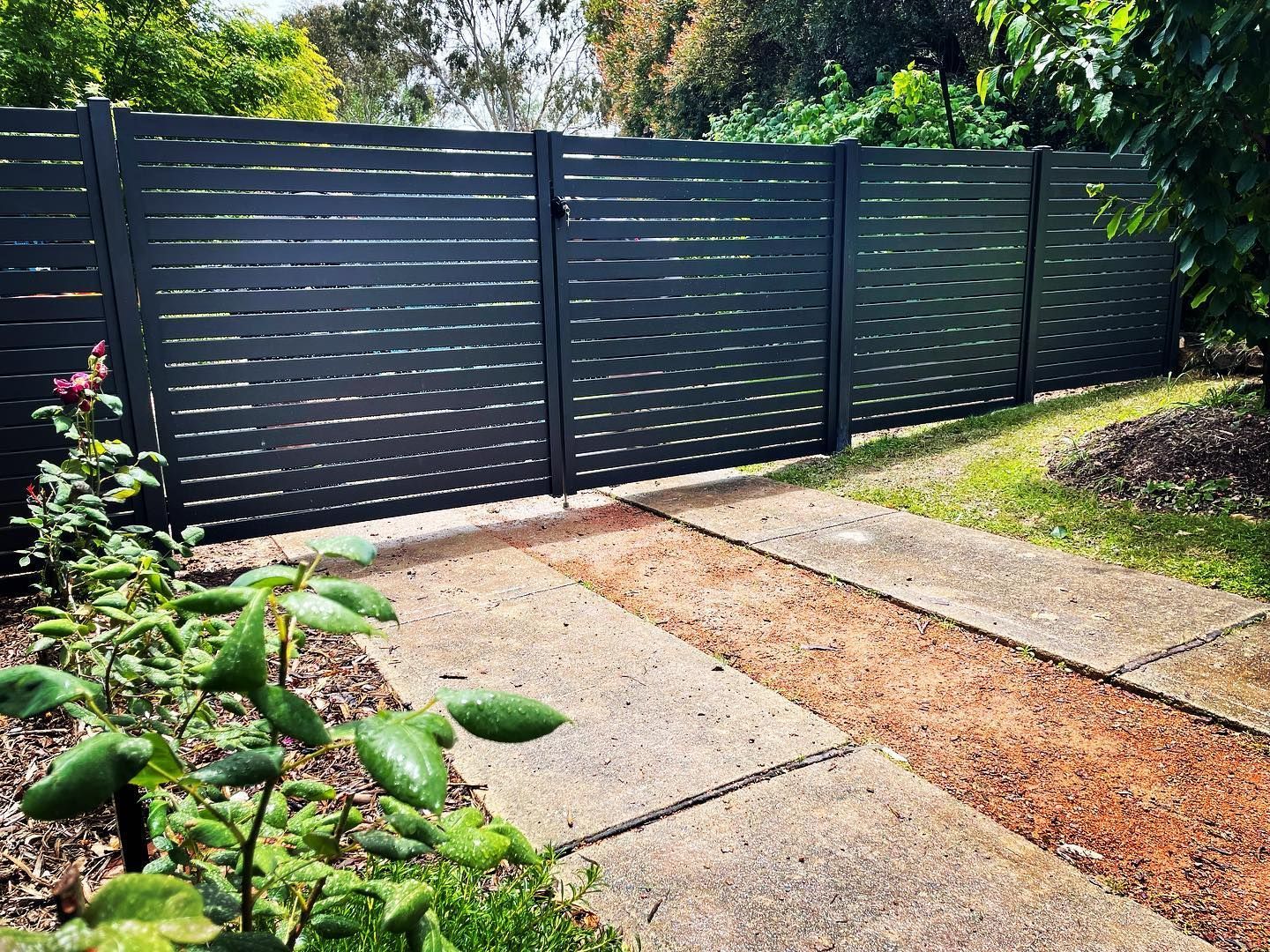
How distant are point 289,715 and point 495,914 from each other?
105 centimetres

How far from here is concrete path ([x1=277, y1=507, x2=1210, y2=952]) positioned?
5.86ft

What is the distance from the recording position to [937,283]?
6484mm

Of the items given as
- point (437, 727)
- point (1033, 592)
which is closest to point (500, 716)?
point (437, 727)

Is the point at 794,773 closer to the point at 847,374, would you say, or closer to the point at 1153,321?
the point at 847,374

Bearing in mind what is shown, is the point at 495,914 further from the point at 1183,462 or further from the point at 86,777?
the point at 1183,462

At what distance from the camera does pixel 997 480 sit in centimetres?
530

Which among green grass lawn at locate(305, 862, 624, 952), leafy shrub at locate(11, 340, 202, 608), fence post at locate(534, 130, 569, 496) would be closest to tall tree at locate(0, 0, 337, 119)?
fence post at locate(534, 130, 569, 496)

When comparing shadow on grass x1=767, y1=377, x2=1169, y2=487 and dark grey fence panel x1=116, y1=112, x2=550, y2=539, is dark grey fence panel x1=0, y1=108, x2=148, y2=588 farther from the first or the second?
shadow on grass x1=767, y1=377, x2=1169, y2=487

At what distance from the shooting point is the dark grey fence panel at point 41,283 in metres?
3.63

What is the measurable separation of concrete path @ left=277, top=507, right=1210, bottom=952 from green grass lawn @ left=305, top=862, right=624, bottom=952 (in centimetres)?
8

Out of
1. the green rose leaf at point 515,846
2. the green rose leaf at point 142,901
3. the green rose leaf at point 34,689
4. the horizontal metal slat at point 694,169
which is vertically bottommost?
the green rose leaf at point 515,846

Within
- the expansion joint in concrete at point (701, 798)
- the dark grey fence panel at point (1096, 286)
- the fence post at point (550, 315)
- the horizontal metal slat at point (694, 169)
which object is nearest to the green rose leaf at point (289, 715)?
the expansion joint in concrete at point (701, 798)

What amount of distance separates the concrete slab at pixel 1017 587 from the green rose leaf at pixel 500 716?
8.35ft

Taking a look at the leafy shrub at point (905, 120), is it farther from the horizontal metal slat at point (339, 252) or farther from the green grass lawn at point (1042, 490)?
the horizontal metal slat at point (339, 252)
